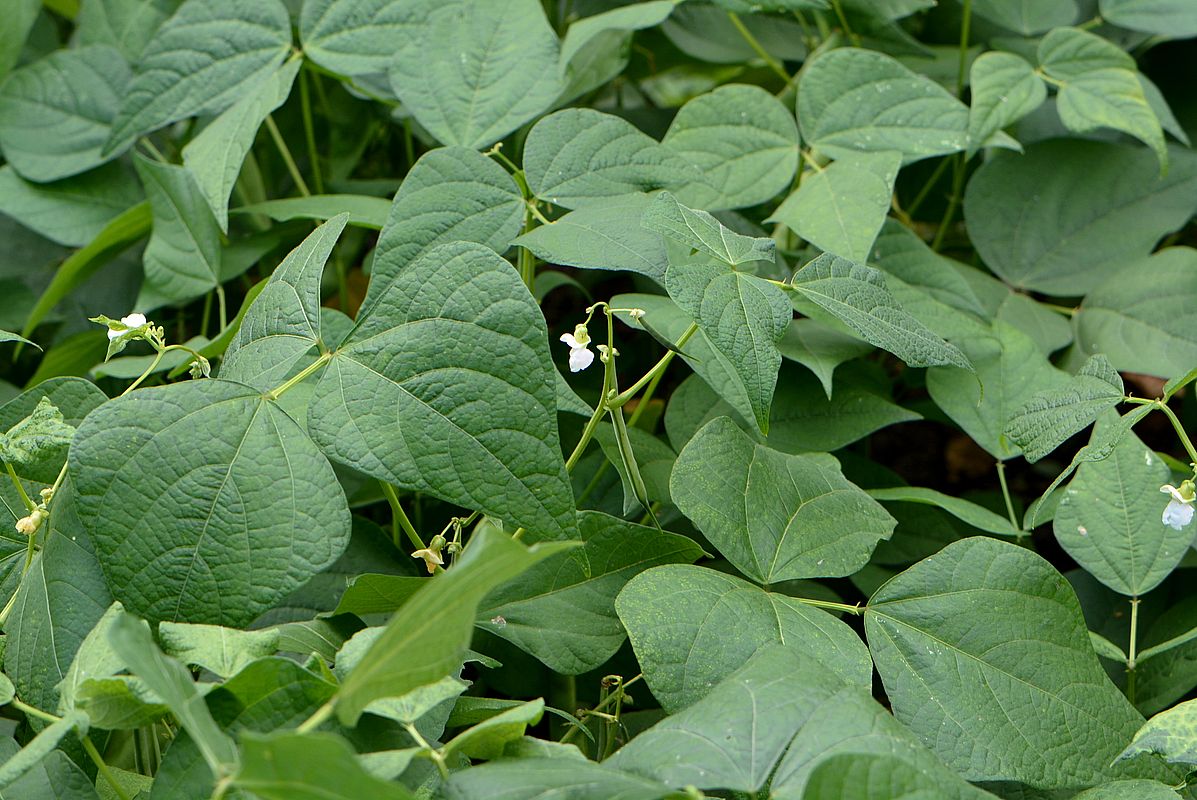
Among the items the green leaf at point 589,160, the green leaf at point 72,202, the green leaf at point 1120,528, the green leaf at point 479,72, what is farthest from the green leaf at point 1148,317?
the green leaf at point 72,202

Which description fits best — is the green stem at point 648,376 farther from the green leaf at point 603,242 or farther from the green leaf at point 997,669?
the green leaf at point 997,669

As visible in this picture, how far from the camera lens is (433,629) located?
0.40 m

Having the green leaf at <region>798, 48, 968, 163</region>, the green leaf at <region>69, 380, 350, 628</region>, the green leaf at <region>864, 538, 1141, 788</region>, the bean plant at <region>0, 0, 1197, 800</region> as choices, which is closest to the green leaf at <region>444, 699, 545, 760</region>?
the bean plant at <region>0, 0, 1197, 800</region>

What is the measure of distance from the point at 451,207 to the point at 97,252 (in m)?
0.42

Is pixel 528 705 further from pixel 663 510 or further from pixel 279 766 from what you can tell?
pixel 663 510

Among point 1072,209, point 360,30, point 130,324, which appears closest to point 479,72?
point 360,30

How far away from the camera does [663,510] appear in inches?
29.5

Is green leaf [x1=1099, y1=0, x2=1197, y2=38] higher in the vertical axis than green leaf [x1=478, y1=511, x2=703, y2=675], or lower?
higher

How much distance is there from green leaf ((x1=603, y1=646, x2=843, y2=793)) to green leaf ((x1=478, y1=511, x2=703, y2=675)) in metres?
0.12

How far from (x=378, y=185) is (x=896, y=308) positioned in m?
0.55

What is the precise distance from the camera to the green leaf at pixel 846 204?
76cm

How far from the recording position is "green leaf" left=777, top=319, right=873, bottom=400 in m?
0.76

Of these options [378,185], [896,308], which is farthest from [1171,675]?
[378,185]

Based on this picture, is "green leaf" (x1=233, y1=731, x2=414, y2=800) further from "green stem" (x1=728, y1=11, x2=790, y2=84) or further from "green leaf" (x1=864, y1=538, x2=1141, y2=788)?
"green stem" (x1=728, y1=11, x2=790, y2=84)
